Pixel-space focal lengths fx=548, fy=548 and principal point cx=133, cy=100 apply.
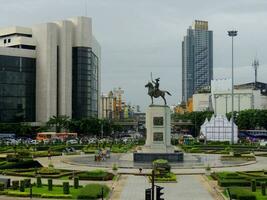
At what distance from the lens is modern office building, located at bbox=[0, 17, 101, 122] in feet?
494

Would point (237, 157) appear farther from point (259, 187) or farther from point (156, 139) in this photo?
point (259, 187)

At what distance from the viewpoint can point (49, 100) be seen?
15125 centimetres

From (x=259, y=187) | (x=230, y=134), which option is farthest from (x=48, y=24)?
(x=259, y=187)

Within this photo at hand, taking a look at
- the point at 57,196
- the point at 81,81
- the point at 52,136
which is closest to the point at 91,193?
the point at 57,196

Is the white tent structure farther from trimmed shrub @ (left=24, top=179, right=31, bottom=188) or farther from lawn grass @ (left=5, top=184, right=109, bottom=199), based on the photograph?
trimmed shrub @ (left=24, top=179, right=31, bottom=188)

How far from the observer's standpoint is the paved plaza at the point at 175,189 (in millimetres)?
40906

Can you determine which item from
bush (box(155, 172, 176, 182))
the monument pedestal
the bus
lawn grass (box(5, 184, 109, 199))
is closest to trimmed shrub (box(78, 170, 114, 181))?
bush (box(155, 172, 176, 182))

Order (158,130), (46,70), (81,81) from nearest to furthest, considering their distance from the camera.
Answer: (158,130)
(46,70)
(81,81)

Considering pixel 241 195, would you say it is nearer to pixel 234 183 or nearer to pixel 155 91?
pixel 234 183

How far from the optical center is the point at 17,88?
15150 centimetres

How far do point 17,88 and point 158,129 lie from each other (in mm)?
83152

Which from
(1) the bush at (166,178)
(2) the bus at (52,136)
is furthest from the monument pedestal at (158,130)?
(2) the bus at (52,136)

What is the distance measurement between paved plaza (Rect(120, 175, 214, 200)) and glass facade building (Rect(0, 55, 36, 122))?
101 meters

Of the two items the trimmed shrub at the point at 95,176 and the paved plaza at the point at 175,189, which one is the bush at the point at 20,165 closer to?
the trimmed shrub at the point at 95,176
